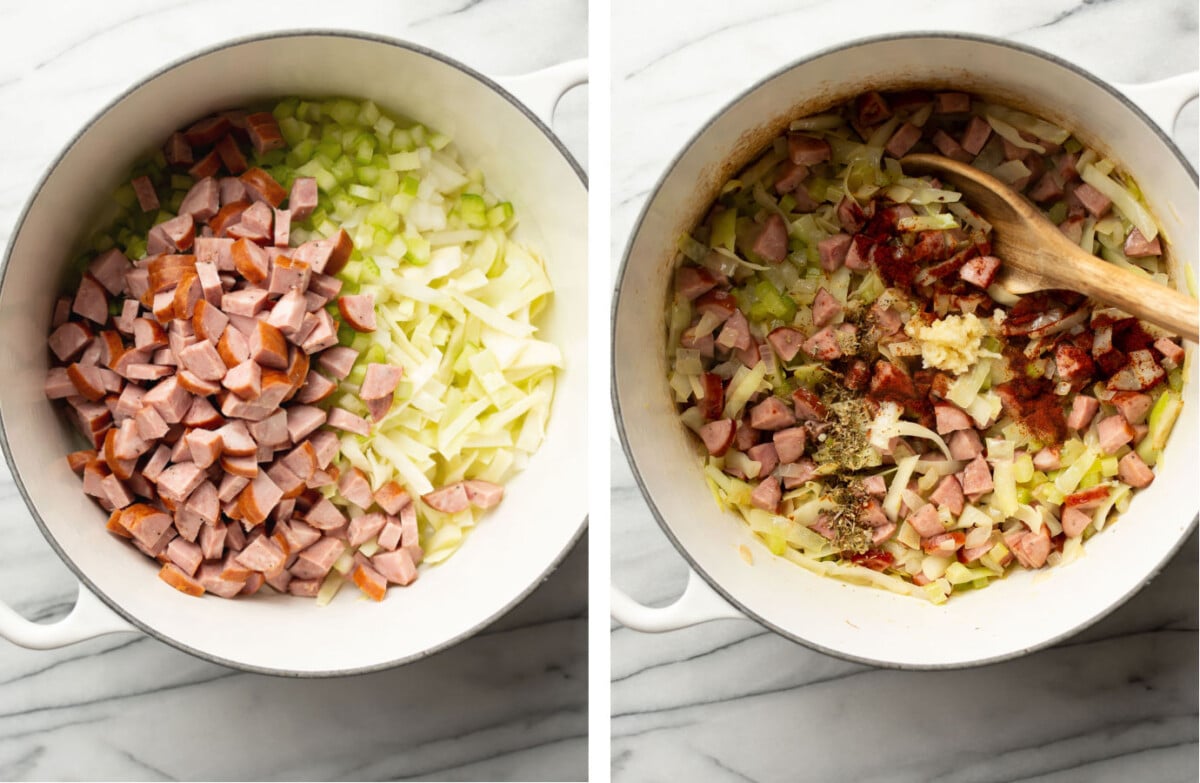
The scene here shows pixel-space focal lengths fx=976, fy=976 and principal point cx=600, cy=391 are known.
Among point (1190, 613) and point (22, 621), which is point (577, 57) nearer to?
point (22, 621)

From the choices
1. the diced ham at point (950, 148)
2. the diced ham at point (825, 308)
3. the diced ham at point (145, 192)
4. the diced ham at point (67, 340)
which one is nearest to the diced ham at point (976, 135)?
the diced ham at point (950, 148)

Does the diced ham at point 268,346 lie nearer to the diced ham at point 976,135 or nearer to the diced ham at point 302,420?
the diced ham at point 302,420

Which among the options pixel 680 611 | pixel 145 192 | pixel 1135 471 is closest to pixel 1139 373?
pixel 1135 471

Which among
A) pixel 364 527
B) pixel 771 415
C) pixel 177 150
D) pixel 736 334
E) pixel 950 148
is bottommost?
pixel 364 527

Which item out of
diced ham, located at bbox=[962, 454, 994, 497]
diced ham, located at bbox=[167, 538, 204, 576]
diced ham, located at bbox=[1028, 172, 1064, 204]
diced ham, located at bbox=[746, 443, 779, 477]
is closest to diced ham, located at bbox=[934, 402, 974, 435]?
diced ham, located at bbox=[962, 454, 994, 497]

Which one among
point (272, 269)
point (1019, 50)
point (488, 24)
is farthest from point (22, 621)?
point (1019, 50)

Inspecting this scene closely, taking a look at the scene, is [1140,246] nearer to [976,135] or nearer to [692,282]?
[976,135]

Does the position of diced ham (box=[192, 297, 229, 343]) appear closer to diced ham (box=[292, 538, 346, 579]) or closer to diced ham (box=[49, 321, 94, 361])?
diced ham (box=[49, 321, 94, 361])

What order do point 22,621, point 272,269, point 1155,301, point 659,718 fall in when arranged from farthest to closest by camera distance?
point 659,718, point 272,269, point 22,621, point 1155,301
